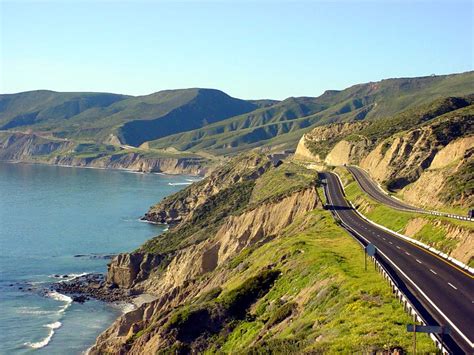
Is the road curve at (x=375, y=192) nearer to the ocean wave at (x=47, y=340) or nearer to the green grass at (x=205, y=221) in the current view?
the green grass at (x=205, y=221)

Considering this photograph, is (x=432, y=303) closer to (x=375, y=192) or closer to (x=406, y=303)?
(x=406, y=303)

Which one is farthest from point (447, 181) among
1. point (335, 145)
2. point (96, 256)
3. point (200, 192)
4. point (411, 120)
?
point (200, 192)

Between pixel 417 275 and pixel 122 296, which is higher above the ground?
pixel 417 275

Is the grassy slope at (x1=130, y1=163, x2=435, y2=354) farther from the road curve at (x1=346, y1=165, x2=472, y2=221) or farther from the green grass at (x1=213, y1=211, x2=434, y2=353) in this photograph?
the road curve at (x1=346, y1=165, x2=472, y2=221)

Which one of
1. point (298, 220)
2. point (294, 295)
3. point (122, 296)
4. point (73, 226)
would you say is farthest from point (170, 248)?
point (294, 295)

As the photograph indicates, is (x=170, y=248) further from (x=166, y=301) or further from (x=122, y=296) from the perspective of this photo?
(x=166, y=301)

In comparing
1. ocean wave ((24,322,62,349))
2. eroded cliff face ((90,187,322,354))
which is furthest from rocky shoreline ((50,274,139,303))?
ocean wave ((24,322,62,349))
